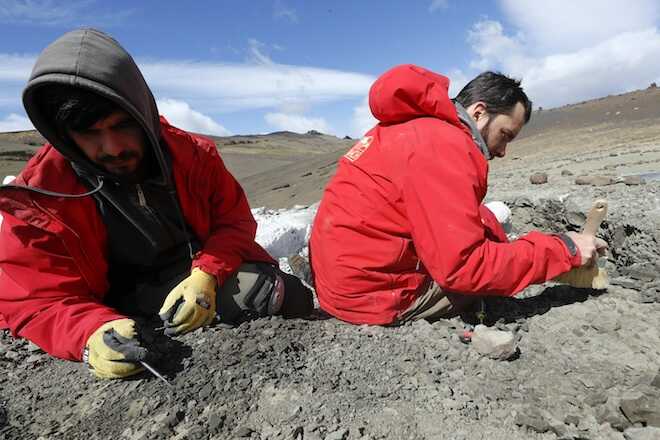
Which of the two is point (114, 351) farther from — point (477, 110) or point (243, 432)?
point (477, 110)

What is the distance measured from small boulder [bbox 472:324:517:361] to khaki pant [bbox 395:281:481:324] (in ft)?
1.02

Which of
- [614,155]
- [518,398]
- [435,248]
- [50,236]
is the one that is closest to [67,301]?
[50,236]

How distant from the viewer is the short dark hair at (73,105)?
184 centimetres

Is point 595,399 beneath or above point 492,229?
beneath

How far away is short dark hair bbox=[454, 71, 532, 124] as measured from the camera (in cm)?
214

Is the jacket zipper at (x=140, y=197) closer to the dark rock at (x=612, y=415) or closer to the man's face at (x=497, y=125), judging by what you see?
the man's face at (x=497, y=125)

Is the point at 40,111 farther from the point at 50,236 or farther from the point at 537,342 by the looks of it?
the point at 537,342

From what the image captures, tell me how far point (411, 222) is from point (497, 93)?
2.55 ft

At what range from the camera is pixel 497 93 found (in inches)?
84.4

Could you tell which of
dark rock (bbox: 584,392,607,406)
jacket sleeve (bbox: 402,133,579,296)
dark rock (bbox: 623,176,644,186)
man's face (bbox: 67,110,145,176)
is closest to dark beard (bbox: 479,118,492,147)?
jacket sleeve (bbox: 402,133,579,296)

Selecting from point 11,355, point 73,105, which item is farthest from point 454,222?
point 11,355

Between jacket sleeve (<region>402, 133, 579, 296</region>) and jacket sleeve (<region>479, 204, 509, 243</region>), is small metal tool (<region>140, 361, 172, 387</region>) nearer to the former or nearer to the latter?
jacket sleeve (<region>402, 133, 579, 296</region>)

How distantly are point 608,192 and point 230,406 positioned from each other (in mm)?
3281

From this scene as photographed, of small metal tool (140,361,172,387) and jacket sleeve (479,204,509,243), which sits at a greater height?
jacket sleeve (479,204,509,243)
